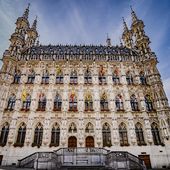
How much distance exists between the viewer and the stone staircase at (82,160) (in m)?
16.5

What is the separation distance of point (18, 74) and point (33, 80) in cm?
298

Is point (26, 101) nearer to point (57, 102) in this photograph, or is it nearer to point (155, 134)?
point (57, 102)

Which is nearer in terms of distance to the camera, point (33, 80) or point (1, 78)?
point (1, 78)

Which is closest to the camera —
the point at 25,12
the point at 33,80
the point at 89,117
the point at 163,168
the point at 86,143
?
the point at 163,168

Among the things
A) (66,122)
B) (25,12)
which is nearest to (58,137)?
(66,122)

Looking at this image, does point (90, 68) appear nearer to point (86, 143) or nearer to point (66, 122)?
point (66, 122)

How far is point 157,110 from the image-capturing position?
23.9m

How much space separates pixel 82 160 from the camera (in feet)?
59.6

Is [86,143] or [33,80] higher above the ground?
[33,80]

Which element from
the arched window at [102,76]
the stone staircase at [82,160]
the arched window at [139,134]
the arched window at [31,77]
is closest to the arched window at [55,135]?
the stone staircase at [82,160]

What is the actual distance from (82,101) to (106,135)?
6.31 metres

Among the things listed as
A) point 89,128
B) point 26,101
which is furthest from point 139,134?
point 26,101

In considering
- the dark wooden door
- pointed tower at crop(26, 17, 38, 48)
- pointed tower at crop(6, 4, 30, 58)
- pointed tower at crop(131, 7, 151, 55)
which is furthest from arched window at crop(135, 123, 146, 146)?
pointed tower at crop(26, 17, 38, 48)

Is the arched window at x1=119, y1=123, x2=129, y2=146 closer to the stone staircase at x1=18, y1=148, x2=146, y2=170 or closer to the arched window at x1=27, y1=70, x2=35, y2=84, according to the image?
the stone staircase at x1=18, y1=148, x2=146, y2=170
